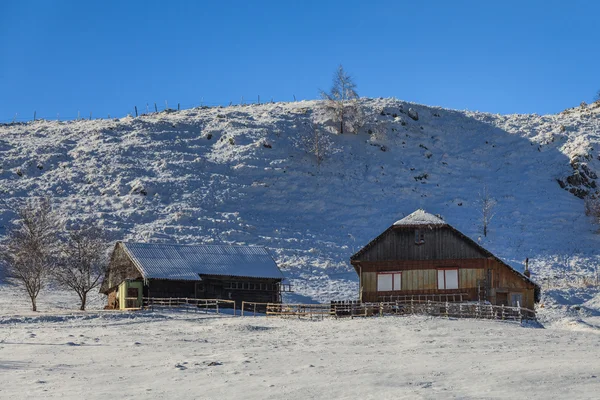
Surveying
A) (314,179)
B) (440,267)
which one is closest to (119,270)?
(440,267)

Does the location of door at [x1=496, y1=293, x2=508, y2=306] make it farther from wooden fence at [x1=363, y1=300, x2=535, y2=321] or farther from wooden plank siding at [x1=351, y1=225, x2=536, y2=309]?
wooden fence at [x1=363, y1=300, x2=535, y2=321]

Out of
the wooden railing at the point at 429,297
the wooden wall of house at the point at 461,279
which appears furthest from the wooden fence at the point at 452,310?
the wooden wall of house at the point at 461,279

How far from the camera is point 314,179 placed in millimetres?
85000

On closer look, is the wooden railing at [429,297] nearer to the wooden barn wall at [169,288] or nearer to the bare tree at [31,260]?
the wooden barn wall at [169,288]

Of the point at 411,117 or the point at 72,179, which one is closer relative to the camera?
the point at 72,179

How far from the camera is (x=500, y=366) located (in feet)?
74.6

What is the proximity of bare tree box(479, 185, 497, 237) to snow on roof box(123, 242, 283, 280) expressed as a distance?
2588cm

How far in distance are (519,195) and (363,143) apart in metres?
20.5

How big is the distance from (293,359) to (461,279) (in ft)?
78.3

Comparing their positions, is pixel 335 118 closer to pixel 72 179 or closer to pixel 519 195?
pixel 519 195

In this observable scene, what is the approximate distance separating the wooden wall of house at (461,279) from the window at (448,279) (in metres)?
0.22

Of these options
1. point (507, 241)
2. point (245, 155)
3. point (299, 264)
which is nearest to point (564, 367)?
point (299, 264)

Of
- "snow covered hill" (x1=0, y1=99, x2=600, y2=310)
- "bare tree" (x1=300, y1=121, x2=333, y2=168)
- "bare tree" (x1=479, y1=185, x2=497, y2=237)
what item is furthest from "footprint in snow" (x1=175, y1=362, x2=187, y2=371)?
"bare tree" (x1=300, y1=121, x2=333, y2=168)

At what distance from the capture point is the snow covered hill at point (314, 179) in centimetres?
7012
